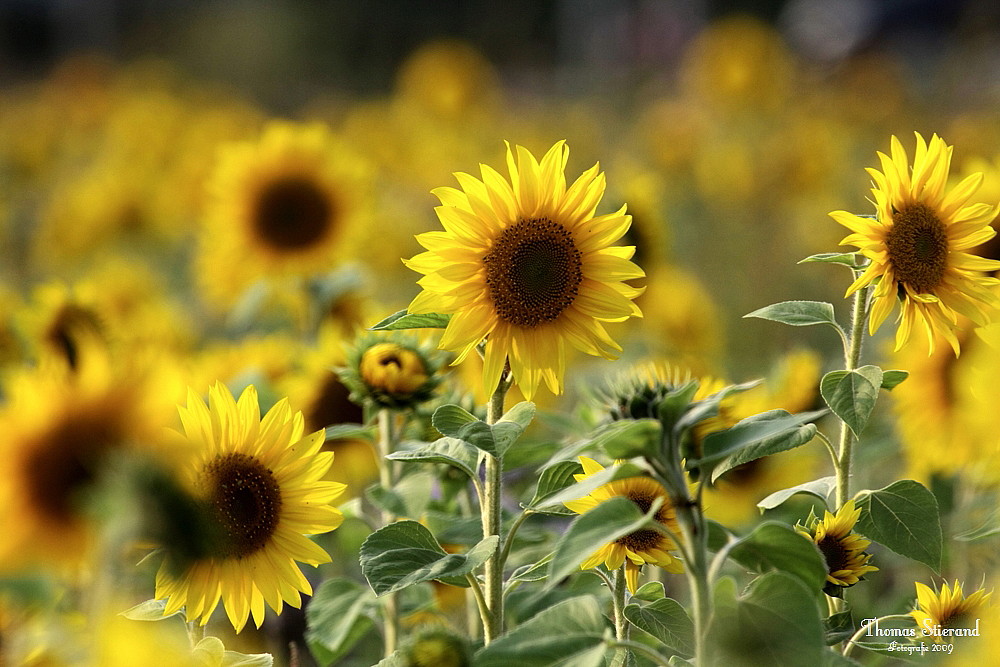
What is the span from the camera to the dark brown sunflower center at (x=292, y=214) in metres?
2.11

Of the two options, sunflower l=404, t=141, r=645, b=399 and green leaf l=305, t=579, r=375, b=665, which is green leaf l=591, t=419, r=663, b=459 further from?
green leaf l=305, t=579, r=375, b=665

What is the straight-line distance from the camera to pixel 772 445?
0.81 m

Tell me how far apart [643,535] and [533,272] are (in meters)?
0.26

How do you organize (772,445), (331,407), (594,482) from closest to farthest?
(594,482), (772,445), (331,407)

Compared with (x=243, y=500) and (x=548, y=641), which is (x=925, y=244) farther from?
(x=243, y=500)

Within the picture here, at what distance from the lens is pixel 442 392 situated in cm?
125

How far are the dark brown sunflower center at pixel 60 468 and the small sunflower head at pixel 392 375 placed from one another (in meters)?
0.47

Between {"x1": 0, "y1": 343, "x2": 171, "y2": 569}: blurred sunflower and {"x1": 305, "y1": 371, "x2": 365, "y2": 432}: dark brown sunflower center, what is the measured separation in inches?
31.6

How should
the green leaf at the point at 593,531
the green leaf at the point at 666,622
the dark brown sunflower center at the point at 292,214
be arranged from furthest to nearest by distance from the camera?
1. the dark brown sunflower center at the point at 292,214
2. the green leaf at the point at 666,622
3. the green leaf at the point at 593,531

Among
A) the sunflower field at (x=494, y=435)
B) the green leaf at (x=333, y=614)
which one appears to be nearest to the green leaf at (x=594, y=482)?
the sunflower field at (x=494, y=435)

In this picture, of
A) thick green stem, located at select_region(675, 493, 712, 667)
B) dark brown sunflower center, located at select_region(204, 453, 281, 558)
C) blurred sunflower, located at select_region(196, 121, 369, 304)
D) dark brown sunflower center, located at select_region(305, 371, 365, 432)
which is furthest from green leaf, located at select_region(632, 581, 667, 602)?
blurred sunflower, located at select_region(196, 121, 369, 304)

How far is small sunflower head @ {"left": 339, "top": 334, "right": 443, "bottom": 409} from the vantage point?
1.16 metres

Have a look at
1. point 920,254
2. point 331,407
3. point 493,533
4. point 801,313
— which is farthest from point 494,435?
point 331,407

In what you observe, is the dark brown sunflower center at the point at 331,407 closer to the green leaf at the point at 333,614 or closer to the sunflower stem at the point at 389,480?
the sunflower stem at the point at 389,480
